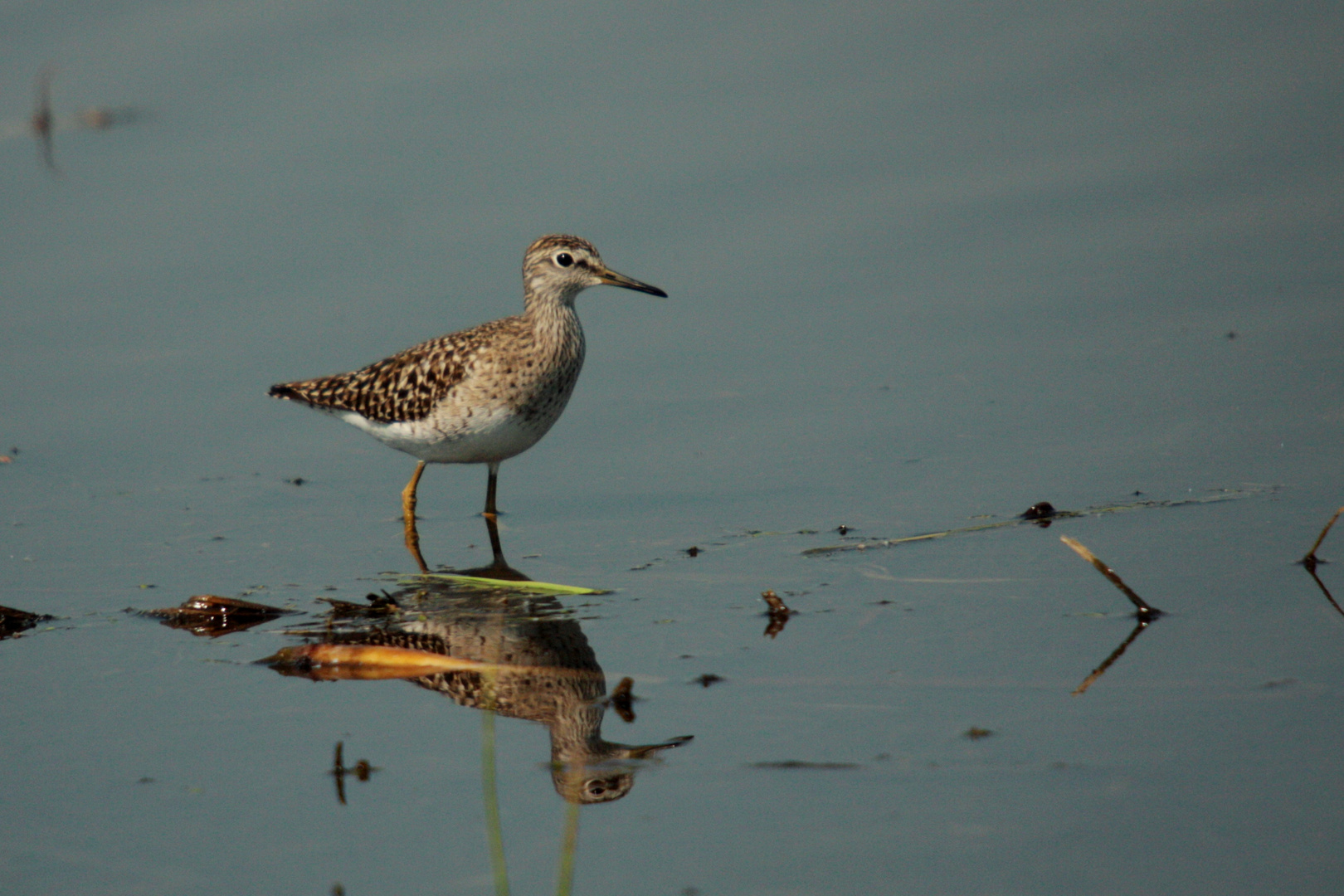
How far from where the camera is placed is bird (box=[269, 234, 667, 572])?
9.04 metres

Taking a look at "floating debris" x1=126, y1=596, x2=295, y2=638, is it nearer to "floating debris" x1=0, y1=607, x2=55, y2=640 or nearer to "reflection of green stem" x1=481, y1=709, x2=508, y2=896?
"floating debris" x1=0, y1=607, x2=55, y2=640

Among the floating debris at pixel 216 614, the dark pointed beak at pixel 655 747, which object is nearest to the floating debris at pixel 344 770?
the dark pointed beak at pixel 655 747

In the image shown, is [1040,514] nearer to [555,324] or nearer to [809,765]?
[809,765]

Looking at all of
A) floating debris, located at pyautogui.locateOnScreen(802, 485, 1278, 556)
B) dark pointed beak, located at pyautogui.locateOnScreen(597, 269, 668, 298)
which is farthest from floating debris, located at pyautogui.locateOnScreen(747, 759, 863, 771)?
dark pointed beak, located at pyautogui.locateOnScreen(597, 269, 668, 298)

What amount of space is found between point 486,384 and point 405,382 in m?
0.68

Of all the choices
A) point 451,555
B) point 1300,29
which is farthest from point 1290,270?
point 451,555

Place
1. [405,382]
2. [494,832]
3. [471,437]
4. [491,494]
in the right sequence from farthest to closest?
[405,382], [491,494], [471,437], [494,832]

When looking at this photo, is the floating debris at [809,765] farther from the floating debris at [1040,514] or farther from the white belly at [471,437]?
the white belly at [471,437]

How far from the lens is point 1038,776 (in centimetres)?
500

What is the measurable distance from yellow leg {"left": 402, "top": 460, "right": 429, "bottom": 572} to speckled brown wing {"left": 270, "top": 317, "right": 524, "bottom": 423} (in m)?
0.40

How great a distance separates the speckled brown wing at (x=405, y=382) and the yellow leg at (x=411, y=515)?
1.32ft

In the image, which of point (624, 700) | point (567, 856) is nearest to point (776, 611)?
point (624, 700)

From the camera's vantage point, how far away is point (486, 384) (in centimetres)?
905

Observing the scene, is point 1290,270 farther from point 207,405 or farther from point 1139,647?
point 207,405
